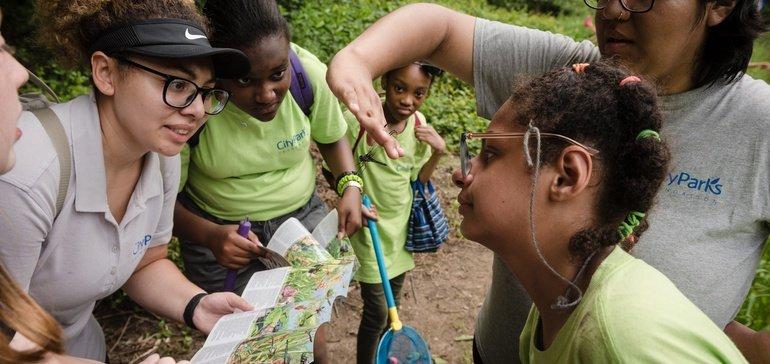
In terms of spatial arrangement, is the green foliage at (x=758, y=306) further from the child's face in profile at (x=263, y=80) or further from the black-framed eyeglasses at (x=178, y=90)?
the black-framed eyeglasses at (x=178, y=90)

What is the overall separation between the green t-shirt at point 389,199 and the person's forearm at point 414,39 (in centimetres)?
115

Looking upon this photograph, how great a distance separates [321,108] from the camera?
283cm

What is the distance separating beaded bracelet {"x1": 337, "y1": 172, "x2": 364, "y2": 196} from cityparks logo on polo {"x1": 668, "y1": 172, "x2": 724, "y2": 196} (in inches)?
66.3

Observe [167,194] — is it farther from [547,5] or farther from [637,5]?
[547,5]

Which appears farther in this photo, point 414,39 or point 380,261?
point 380,261

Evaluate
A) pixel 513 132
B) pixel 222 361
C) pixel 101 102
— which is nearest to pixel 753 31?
pixel 513 132

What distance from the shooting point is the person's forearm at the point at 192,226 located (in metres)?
2.62

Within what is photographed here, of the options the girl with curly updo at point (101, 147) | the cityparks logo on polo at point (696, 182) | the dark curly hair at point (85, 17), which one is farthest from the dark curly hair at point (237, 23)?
the cityparks logo on polo at point (696, 182)

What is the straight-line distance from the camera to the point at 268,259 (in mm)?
2617

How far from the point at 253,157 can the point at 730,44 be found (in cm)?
198

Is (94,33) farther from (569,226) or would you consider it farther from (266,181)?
(569,226)

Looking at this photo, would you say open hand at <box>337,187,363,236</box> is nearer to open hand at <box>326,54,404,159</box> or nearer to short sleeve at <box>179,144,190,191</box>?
short sleeve at <box>179,144,190,191</box>

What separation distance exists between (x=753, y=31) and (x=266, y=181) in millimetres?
2080

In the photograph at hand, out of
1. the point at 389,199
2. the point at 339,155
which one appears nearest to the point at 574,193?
the point at 339,155
